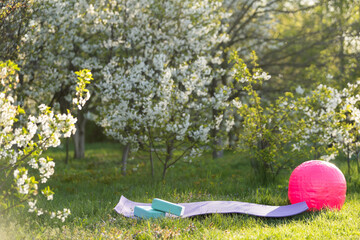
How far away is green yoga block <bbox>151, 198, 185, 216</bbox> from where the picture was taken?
6.15m

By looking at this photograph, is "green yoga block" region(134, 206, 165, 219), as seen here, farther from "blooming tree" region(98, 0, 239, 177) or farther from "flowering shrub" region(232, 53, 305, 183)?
"flowering shrub" region(232, 53, 305, 183)

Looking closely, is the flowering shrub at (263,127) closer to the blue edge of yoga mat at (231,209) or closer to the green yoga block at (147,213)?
the blue edge of yoga mat at (231,209)

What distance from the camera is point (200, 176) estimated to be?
10.7 meters

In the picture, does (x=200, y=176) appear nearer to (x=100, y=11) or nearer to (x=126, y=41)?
(x=126, y=41)

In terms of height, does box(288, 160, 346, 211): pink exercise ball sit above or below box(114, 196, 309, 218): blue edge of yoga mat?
above

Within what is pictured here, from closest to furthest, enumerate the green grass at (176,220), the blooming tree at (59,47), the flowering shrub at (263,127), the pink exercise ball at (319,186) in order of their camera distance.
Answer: the green grass at (176,220) → the pink exercise ball at (319,186) → the flowering shrub at (263,127) → the blooming tree at (59,47)

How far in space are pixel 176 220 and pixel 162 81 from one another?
339cm

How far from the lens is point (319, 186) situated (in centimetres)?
664

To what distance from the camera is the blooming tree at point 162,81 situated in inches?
346

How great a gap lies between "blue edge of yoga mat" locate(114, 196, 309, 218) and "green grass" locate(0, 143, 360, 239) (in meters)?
0.10

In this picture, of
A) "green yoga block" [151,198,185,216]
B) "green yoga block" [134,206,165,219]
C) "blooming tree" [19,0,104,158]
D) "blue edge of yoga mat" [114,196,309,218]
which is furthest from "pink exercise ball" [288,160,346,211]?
"blooming tree" [19,0,104,158]

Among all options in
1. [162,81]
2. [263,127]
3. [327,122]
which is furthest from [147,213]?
[327,122]

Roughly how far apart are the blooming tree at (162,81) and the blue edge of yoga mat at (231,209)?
83.5 inches

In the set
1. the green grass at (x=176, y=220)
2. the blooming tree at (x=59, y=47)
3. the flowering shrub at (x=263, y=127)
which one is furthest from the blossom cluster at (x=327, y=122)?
the blooming tree at (x=59, y=47)
